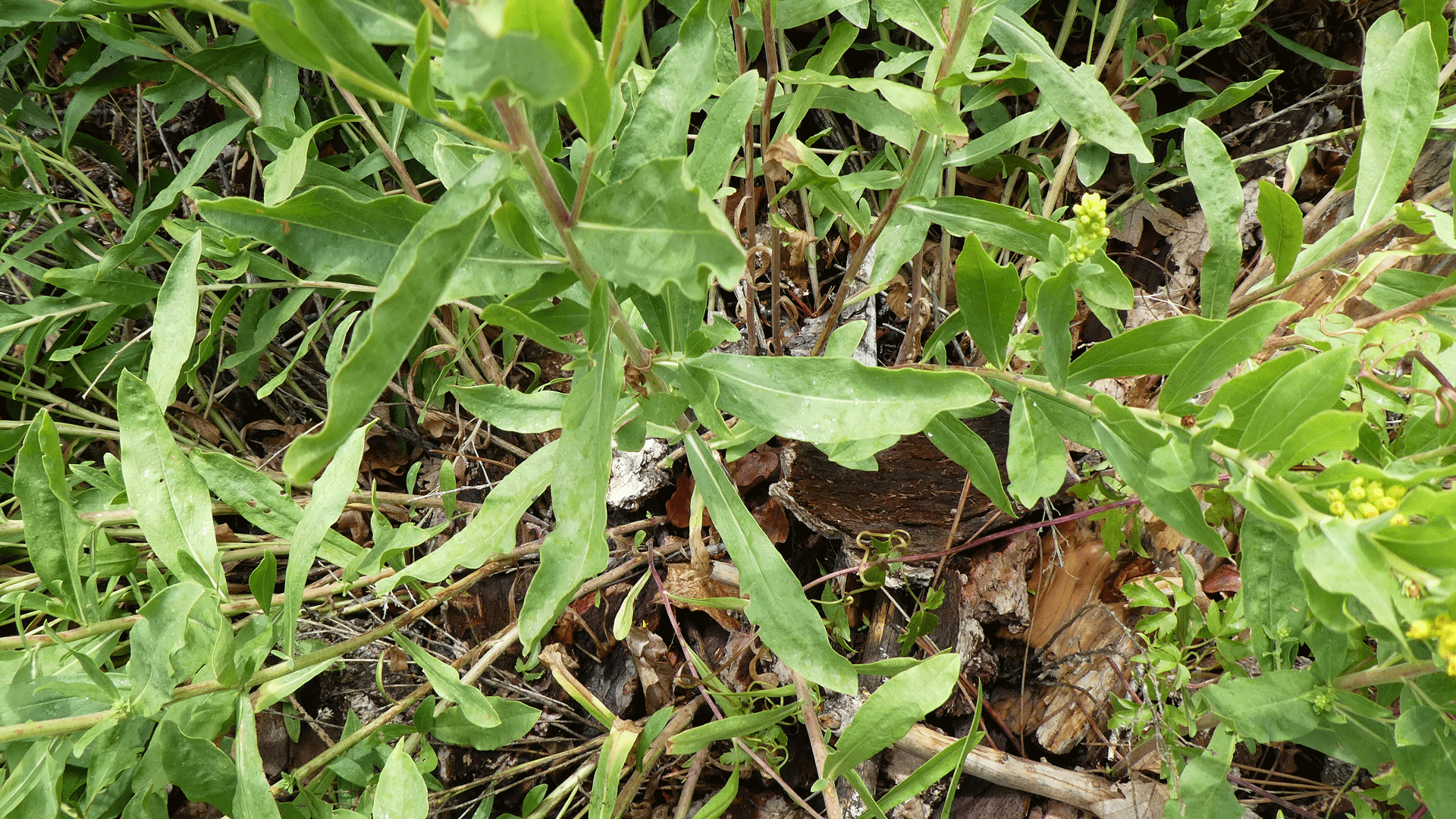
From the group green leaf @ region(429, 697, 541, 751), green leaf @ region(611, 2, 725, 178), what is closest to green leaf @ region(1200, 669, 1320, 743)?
green leaf @ region(611, 2, 725, 178)

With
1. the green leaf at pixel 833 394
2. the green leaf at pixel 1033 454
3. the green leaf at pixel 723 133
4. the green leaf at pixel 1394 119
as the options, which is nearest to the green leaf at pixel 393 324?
the green leaf at pixel 723 133

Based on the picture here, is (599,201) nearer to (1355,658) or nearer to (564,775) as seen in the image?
(1355,658)

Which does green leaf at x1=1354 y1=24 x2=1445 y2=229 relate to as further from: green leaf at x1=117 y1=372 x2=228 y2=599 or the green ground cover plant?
green leaf at x1=117 y1=372 x2=228 y2=599

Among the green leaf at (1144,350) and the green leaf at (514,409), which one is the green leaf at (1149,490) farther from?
the green leaf at (514,409)

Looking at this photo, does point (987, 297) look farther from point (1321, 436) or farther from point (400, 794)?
point (400, 794)

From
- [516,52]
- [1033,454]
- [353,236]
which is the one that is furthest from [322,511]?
[1033,454]

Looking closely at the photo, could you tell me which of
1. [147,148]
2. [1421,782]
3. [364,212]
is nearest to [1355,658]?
[1421,782]
